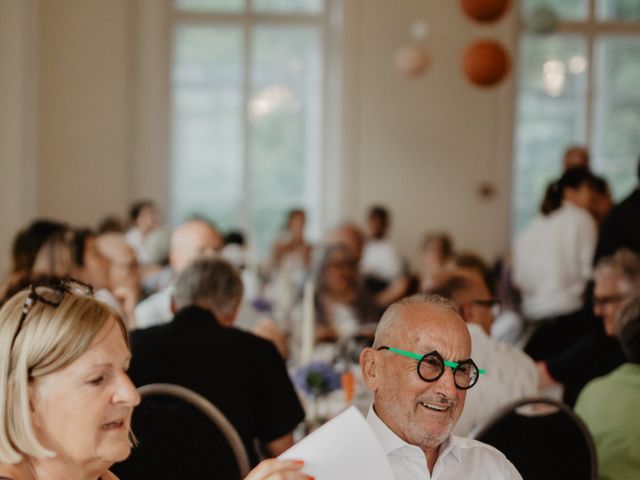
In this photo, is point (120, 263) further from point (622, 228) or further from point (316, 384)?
point (622, 228)

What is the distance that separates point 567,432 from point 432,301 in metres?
0.70

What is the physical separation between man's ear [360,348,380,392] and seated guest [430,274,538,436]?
2.43ft

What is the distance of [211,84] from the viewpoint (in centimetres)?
1026

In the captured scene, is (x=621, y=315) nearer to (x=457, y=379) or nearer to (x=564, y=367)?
(x=564, y=367)

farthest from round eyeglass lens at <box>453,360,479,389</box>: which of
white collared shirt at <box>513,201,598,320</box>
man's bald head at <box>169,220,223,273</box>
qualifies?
white collared shirt at <box>513,201,598,320</box>

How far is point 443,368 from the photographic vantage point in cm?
187

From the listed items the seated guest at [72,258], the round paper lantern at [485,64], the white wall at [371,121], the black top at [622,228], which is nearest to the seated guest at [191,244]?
the seated guest at [72,258]

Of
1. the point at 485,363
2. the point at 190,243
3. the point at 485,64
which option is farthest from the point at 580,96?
the point at 485,363

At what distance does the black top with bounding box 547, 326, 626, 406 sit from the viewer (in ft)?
11.6

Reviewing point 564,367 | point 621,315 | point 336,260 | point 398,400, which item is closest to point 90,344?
point 398,400

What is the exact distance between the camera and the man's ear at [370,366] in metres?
2.00

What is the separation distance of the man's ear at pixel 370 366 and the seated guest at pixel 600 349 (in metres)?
1.72

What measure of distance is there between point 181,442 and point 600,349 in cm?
173

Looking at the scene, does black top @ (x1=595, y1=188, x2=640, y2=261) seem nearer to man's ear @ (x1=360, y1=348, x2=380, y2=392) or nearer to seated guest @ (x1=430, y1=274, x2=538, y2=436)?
seated guest @ (x1=430, y1=274, x2=538, y2=436)
